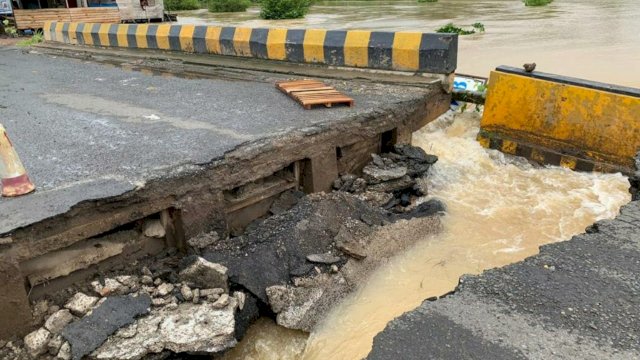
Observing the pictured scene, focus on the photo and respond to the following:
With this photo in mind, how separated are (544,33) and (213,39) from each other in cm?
1369

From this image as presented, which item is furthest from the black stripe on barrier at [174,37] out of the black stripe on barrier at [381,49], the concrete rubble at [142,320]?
the concrete rubble at [142,320]

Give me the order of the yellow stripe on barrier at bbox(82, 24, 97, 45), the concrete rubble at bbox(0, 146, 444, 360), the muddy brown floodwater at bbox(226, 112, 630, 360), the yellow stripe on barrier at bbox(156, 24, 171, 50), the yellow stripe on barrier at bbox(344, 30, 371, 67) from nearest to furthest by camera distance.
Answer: the concrete rubble at bbox(0, 146, 444, 360) → the muddy brown floodwater at bbox(226, 112, 630, 360) → the yellow stripe on barrier at bbox(344, 30, 371, 67) → the yellow stripe on barrier at bbox(156, 24, 171, 50) → the yellow stripe on barrier at bbox(82, 24, 97, 45)

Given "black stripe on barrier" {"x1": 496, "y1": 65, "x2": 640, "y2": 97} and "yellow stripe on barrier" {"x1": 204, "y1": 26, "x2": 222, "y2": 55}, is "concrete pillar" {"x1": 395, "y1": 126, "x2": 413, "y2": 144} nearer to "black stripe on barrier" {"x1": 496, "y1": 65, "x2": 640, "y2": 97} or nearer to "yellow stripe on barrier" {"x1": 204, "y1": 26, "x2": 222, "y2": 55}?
"black stripe on barrier" {"x1": 496, "y1": 65, "x2": 640, "y2": 97}

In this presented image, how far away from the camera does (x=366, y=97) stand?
5.80 meters

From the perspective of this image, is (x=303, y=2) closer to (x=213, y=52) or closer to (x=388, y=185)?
(x=213, y=52)

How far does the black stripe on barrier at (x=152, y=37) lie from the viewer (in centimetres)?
940

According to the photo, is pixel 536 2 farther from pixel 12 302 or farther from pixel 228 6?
pixel 12 302

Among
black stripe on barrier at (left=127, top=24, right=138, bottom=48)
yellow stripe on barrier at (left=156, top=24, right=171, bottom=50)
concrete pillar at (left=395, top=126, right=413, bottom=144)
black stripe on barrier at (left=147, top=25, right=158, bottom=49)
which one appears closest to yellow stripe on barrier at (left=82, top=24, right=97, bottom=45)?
black stripe on barrier at (left=127, top=24, right=138, bottom=48)

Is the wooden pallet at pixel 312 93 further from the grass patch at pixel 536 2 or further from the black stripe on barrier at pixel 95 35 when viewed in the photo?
the grass patch at pixel 536 2

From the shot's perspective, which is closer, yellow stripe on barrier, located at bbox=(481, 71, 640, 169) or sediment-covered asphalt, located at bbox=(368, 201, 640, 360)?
sediment-covered asphalt, located at bbox=(368, 201, 640, 360)

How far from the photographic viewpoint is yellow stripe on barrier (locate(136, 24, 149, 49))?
31.8 feet

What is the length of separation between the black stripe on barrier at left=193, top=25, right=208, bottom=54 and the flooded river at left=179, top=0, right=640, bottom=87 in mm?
5984

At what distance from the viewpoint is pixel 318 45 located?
712 cm

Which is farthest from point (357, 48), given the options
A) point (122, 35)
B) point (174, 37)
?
point (122, 35)
